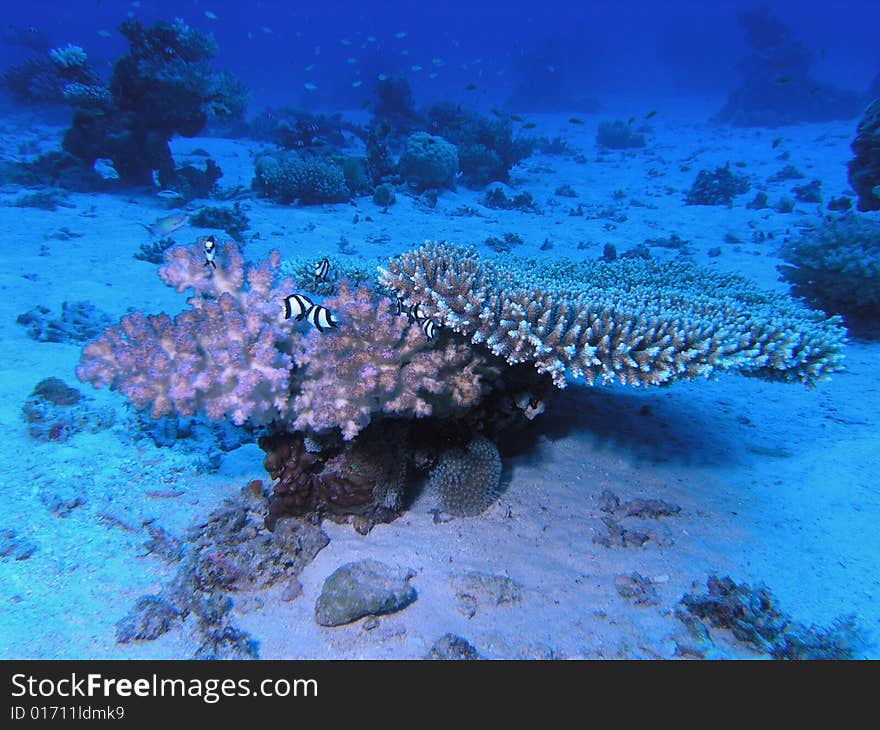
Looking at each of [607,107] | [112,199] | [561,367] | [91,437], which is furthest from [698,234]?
[607,107]

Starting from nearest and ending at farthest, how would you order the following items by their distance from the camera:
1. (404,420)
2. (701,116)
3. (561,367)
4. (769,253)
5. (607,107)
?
1. (561,367)
2. (404,420)
3. (769,253)
4. (701,116)
5. (607,107)

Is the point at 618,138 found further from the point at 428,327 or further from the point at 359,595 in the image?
the point at 359,595

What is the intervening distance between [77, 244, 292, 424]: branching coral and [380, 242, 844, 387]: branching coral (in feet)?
3.94

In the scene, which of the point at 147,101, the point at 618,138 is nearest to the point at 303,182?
the point at 147,101

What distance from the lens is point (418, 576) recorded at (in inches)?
140

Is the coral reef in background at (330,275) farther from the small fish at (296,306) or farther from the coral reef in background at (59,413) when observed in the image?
the small fish at (296,306)

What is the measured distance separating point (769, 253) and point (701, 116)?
38.0 meters

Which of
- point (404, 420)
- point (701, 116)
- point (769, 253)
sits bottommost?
point (404, 420)

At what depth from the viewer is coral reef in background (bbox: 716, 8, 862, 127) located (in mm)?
34375

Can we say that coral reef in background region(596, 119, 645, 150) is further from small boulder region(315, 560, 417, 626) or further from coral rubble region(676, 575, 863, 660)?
small boulder region(315, 560, 417, 626)

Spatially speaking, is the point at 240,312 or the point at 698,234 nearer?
the point at 240,312

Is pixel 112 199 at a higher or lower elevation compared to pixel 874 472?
higher

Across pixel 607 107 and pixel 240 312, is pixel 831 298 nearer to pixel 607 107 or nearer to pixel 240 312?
pixel 240 312

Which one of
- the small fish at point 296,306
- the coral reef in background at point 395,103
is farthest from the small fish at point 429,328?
the coral reef in background at point 395,103
